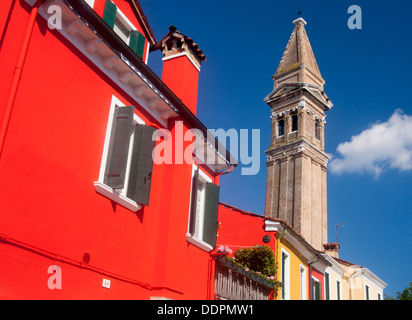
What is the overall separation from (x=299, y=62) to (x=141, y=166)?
→ 1815 inches

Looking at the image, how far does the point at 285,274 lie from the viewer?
16.8 m

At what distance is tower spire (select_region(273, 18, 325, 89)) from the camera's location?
50594mm

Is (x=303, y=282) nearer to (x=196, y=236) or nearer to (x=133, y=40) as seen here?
(x=196, y=236)

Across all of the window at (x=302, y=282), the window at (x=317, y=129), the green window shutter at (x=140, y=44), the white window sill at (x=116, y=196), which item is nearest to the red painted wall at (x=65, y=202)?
the white window sill at (x=116, y=196)

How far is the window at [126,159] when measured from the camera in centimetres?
762

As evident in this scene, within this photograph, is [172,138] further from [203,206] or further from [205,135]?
[203,206]

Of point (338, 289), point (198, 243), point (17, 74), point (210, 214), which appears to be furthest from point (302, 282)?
point (17, 74)

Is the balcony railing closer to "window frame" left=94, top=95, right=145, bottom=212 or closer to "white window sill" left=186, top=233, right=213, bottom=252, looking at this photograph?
"white window sill" left=186, top=233, right=213, bottom=252

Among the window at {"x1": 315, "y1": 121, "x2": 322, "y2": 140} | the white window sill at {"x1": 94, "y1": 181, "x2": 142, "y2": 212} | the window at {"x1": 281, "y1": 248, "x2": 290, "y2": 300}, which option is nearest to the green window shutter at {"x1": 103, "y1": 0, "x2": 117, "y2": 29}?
the white window sill at {"x1": 94, "y1": 181, "x2": 142, "y2": 212}

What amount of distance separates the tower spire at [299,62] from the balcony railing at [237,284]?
126ft

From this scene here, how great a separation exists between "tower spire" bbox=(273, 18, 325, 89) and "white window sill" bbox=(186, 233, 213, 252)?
41.7 meters

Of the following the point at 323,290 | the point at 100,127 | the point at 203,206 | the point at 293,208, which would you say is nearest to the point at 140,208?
the point at 100,127

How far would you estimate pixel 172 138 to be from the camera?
31.7 feet

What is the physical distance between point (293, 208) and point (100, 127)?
39.4 meters
